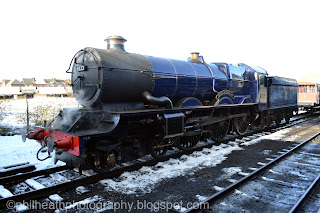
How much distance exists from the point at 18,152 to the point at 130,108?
4318mm

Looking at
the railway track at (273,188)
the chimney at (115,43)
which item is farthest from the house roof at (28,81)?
the railway track at (273,188)

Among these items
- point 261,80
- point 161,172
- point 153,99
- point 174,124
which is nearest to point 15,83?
point 261,80

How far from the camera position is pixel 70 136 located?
4898 mm

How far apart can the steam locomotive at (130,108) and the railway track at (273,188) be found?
7.72ft

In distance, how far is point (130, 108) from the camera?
6258mm

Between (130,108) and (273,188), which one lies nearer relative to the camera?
(273,188)

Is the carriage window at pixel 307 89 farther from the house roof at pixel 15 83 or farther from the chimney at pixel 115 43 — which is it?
the house roof at pixel 15 83

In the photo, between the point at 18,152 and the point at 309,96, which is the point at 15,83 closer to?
the point at 18,152

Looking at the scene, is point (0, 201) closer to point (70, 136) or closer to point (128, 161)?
point (70, 136)

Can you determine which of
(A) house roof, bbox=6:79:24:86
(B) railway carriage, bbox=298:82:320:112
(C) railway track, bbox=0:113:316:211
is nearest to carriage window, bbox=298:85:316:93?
(B) railway carriage, bbox=298:82:320:112

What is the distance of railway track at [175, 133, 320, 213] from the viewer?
13.5 ft

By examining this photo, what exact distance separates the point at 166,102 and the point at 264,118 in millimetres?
7767

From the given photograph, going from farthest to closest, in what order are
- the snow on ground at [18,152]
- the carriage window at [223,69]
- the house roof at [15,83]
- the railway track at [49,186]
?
the house roof at [15,83] → the carriage window at [223,69] → the snow on ground at [18,152] → the railway track at [49,186]

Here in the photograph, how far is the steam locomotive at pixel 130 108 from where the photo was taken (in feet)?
17.7
